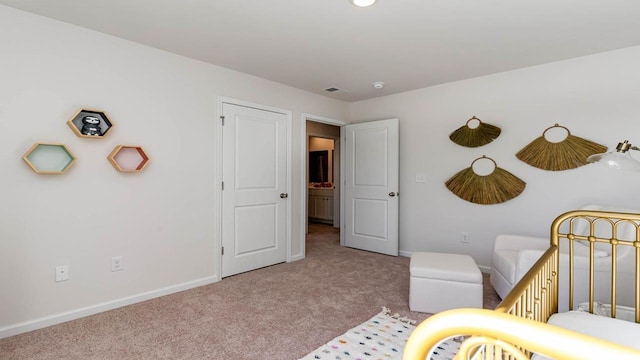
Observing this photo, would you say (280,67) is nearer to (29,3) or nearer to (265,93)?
(265,93)

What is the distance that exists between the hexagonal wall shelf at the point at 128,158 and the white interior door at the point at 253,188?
805 millimetres

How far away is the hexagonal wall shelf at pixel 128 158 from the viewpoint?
2600 millimetres

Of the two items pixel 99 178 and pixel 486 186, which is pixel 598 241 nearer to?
pixel 486 186

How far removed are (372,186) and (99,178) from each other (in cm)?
319

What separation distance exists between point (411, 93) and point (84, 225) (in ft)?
12.6

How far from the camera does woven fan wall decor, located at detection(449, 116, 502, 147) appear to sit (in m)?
3.55

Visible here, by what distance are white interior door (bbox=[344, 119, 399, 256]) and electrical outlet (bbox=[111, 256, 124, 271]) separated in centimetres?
297

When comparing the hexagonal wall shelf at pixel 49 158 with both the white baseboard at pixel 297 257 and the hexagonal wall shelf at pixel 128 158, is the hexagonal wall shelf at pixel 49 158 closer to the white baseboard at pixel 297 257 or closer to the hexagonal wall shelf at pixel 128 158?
the hexagonal wall shelf at pixel 128 158

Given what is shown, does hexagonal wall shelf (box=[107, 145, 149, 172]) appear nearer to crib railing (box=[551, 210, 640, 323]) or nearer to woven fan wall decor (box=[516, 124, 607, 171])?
crib railing (box=[551, 210, 640, 323])

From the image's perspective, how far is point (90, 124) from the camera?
8.13 ft

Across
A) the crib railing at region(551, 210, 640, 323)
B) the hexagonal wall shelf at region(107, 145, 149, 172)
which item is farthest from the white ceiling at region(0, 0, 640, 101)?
the crib railing at region(551, 210, 640, 323)

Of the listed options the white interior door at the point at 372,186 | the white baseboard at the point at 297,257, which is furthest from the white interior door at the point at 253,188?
the white interior door at the point at 372,186

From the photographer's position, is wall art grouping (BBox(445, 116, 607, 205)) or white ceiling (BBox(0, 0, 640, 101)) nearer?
white ceiling (BBox(0, 0, 640, 101))

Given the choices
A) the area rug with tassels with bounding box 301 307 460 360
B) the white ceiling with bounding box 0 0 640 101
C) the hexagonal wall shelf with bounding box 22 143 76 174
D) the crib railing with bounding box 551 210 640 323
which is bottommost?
the area rug with tassels with bounding box 301 307 460 360
